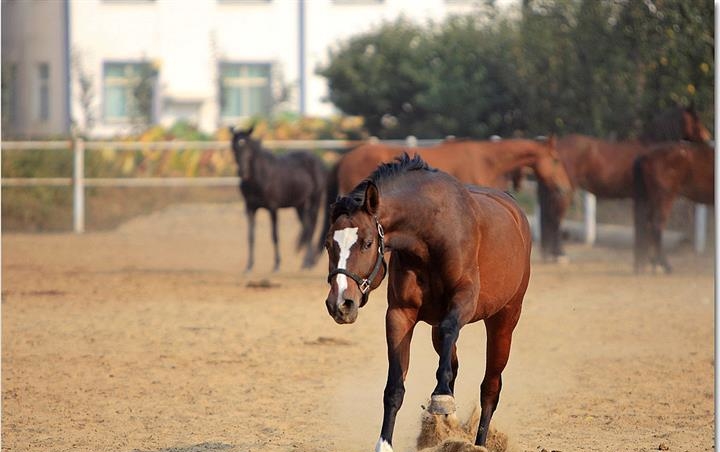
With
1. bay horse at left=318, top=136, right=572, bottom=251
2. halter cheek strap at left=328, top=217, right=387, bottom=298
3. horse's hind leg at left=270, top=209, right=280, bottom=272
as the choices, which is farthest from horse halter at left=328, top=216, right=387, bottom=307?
horse's hind leg at left=270, top=209, right=280, bottom=272

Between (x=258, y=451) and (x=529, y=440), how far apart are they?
142 cm

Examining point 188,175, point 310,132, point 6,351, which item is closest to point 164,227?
point 188,175

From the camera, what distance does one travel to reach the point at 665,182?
588 inches

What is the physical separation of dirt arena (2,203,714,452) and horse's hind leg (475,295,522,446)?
1.25 feet

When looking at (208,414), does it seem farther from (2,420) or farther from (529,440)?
(529,440)

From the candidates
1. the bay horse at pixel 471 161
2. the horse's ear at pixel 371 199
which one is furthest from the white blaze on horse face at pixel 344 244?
the bay horse at pixel 471 161

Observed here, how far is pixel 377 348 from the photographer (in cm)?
959

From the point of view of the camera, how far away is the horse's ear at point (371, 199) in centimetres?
511

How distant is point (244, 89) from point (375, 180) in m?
26.4

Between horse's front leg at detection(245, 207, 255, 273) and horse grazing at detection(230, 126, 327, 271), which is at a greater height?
horse grazing at detection(230, 126, 327, 271)

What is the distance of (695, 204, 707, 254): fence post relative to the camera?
17.0m

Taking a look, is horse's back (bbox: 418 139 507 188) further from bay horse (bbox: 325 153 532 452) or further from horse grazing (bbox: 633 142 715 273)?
bay horse (bbox: 325 153 532 452)

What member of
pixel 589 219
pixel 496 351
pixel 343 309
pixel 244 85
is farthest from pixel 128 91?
pixel 343 309

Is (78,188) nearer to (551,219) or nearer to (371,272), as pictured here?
(551,219)
